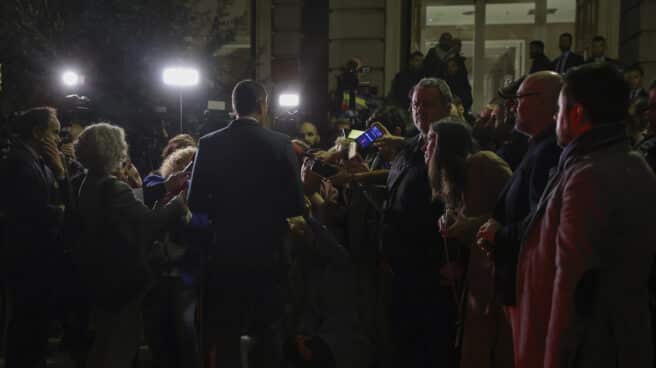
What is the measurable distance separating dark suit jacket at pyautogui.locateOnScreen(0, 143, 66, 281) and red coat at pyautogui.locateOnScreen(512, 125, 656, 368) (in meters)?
3.41

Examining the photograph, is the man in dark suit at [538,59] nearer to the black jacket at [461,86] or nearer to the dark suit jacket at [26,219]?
the black jacket at [461,86]

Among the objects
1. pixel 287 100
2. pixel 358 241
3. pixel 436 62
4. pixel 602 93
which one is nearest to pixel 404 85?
pixel 436 62

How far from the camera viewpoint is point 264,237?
14.3 ft

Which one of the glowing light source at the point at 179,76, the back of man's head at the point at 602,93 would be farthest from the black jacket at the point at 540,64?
the back of man's head at the point at 602,93

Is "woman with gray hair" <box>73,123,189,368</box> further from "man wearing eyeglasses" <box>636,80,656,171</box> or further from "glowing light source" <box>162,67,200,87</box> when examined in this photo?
"glowing light source" <box>162,67,200,87</box>

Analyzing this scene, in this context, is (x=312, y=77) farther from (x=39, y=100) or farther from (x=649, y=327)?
(x=649, y=327)

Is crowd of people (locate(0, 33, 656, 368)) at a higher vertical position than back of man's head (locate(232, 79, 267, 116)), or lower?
lower

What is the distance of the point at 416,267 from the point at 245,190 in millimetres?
1094

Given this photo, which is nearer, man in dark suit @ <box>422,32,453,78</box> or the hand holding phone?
the hand holding phone

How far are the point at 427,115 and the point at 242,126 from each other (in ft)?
3.75

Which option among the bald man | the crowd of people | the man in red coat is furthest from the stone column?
the man in red coat

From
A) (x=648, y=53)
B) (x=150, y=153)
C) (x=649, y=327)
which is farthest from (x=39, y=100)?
(x=648, y=53)

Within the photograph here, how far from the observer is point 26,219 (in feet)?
16.1

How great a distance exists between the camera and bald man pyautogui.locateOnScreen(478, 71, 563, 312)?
3295mm
